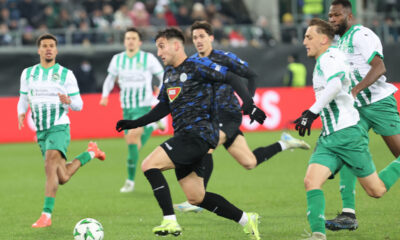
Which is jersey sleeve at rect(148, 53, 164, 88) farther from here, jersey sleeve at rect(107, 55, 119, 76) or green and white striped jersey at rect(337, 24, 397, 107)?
green and white striped jersey at rect(337, 24, 397, 107)

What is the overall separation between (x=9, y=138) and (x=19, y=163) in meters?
4.75

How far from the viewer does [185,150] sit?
262 inches

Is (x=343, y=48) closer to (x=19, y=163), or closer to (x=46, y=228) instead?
(x=46, y=228)

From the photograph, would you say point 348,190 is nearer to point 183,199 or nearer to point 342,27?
point 342,27

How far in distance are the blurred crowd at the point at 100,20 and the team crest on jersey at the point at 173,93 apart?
17.1m

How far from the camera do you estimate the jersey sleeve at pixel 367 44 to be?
7.47m

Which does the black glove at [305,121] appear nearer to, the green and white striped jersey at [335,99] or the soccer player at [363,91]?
the green and white striped jersey at [335,99]

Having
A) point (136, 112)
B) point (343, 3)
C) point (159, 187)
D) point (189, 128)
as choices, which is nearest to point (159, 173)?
point (159, 187)

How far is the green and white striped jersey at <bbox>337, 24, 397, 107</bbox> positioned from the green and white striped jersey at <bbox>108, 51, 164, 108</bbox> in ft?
15.6

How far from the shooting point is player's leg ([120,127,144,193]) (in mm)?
11273

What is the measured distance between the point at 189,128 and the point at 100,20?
722 inches

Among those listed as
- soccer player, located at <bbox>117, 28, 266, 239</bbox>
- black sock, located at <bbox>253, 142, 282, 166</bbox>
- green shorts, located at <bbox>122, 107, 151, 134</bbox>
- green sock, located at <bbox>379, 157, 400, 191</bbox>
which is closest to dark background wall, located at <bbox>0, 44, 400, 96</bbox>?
green shorts, located at <bbox>122, 107, 151, 134</bbox>

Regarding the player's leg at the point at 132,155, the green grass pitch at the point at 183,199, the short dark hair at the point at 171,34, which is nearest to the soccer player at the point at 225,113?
the green grass pitch at the point at 183,199

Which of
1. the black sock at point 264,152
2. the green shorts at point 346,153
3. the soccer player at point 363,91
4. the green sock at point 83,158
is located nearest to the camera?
the green shorts at point 346,153
